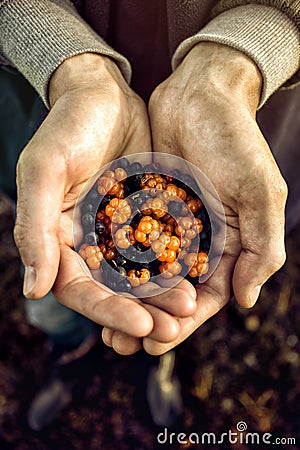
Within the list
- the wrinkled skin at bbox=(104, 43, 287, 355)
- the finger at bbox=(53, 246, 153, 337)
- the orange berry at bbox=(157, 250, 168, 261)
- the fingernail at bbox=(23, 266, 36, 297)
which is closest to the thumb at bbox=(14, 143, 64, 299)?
the fingernail at bbox=(23, 266, 36, 297)

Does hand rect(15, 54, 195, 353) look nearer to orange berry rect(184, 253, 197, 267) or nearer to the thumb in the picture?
the thumb

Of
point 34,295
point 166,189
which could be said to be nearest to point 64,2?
point 166,189

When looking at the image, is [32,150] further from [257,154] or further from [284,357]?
[284,357]

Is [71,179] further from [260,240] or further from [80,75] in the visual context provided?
[260,240]

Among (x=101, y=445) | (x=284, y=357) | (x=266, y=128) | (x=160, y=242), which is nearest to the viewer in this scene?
(x=160, y=242)

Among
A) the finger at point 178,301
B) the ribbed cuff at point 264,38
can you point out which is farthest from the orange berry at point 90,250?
the ribbed cuff at point 264,38

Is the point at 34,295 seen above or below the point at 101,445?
above

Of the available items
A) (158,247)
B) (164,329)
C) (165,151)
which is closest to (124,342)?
(164,329)
